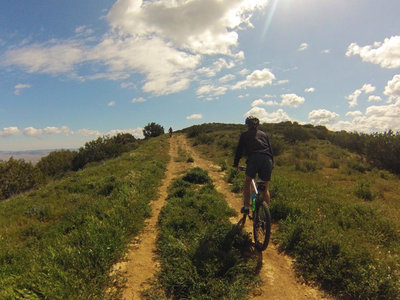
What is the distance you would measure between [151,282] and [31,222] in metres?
6.20

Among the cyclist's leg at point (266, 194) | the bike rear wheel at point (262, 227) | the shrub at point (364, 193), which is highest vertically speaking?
the cyclist's leg at point (266, 194)

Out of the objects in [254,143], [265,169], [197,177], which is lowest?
[197,177]

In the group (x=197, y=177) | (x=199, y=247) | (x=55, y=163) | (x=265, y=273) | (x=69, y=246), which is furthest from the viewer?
(x=55, y=163)

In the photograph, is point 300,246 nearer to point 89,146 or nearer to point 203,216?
point 203,216

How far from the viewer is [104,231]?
4.71 metres

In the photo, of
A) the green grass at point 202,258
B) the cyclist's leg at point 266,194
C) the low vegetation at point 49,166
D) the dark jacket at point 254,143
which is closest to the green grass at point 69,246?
the green grass at point 202,258

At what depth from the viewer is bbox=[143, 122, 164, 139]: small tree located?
6349 cm

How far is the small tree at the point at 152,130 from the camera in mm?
63494

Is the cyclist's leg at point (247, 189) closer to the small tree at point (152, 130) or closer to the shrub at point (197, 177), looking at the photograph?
the shrub at point (197, 177)

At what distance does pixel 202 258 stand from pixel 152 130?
206 ft

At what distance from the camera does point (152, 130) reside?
6419 cm

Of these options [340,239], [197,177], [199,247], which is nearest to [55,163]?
[197,177]

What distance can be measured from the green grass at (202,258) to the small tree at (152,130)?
5906 centimetres

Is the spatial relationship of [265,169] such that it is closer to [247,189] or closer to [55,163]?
[247,189]
